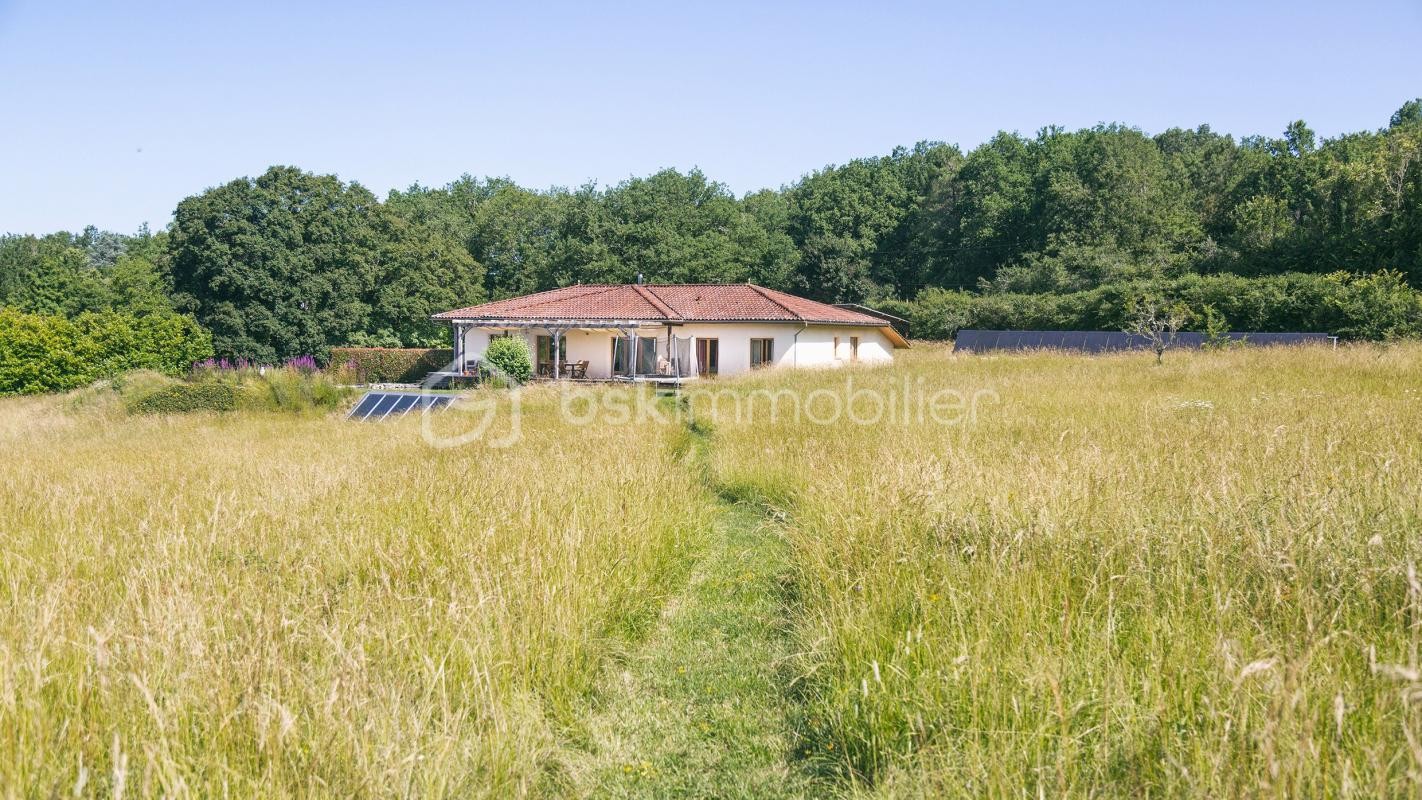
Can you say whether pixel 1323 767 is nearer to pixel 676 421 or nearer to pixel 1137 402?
pixel 1137 402

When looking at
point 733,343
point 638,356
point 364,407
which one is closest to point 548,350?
point 638,356

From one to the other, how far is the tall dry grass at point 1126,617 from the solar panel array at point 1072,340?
21.8 meters

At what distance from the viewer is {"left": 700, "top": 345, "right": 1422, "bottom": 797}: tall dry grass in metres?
2.38

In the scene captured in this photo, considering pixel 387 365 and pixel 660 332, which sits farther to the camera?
pixel 387 365

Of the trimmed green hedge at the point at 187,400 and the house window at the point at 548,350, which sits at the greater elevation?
the house window at the point at 548,350

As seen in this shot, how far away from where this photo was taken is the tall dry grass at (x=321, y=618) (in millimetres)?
2496

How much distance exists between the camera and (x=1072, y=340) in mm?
32094

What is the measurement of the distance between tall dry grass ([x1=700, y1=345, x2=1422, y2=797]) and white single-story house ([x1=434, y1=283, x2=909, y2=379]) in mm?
24668

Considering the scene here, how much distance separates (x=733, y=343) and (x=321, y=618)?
28.9 meters

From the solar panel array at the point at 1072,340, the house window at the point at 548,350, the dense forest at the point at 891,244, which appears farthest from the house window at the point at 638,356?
the dense forest at the point at 891,244

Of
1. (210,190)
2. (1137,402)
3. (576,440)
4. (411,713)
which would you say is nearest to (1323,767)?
(411,713)

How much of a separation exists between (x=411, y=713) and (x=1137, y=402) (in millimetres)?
10151

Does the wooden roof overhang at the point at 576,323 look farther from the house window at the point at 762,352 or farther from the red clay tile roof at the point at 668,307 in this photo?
the house window at the point at 762,352

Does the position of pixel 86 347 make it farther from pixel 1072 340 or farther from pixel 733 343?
pixel 1072 340
